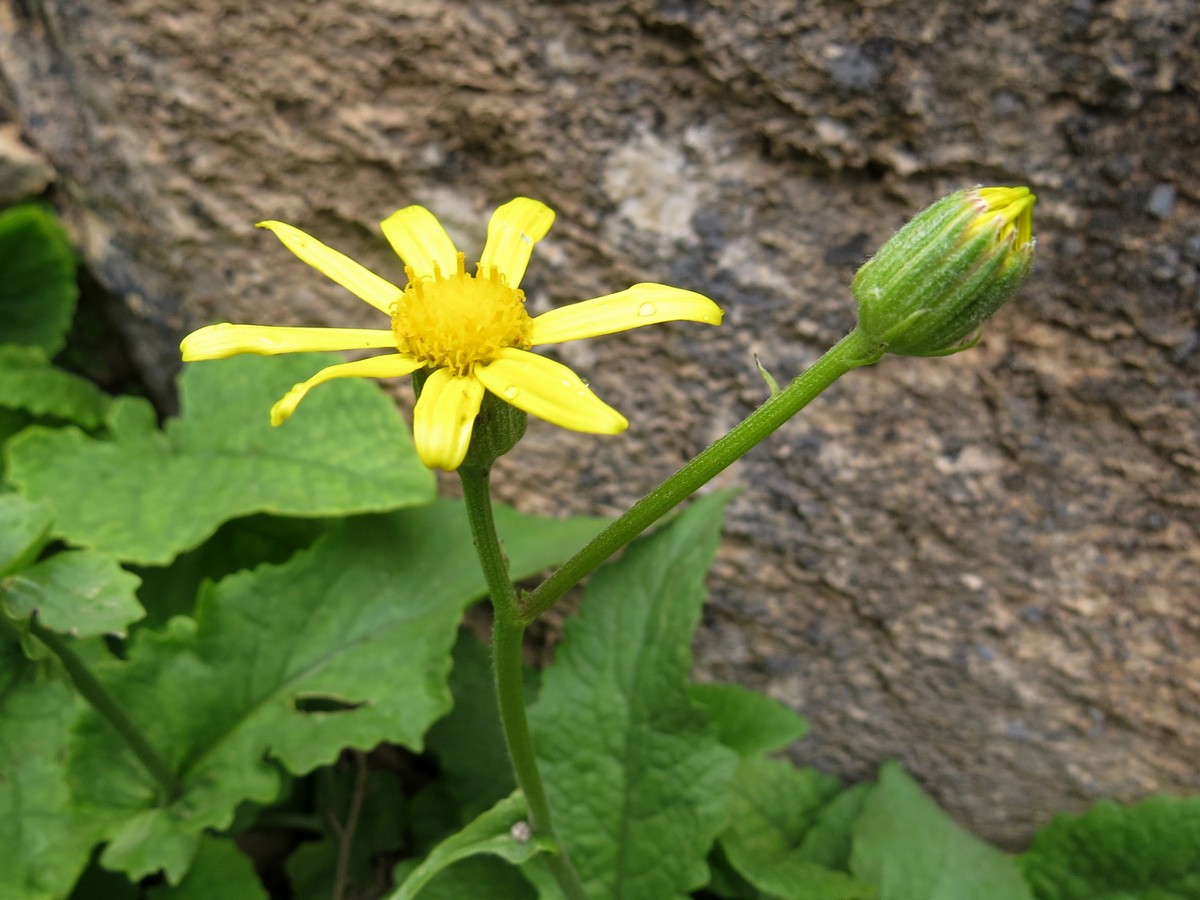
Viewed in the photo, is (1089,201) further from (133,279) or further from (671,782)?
(133,279)

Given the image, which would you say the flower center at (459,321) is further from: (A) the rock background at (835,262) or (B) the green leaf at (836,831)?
(B) the green leaf at (836,831)

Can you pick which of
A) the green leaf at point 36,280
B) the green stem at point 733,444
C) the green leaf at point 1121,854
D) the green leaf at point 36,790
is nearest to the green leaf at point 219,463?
the green leaf at point 36,790

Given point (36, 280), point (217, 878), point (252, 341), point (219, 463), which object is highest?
point (36, 280)

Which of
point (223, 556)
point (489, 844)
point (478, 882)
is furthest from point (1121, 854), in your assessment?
point (223, 556)

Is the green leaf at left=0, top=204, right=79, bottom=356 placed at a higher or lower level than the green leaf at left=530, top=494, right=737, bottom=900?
higher

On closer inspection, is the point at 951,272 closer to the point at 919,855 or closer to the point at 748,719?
the point at 748,719

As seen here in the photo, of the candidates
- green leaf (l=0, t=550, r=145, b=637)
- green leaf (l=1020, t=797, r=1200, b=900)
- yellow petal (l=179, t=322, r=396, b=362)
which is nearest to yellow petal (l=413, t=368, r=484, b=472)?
yellow petal (l=179, t=322, r=396, b=362)

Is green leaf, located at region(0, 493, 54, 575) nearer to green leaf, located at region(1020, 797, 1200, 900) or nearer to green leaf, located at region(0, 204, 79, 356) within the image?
green leaf, located at region(0, 204, 79, 356)
